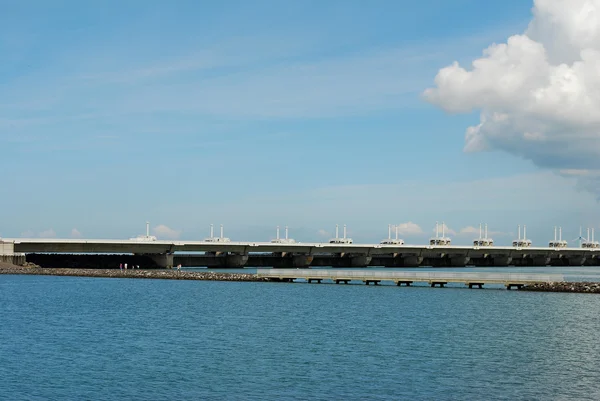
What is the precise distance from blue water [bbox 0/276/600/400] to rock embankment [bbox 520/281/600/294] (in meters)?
4.91

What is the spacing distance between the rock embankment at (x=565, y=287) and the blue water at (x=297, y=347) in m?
4.91

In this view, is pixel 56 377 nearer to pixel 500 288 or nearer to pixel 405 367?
pixel 405 367

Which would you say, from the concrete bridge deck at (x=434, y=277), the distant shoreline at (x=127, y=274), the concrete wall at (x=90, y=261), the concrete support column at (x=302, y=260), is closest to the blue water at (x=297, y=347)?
the concrete bridge deck at (x=434, y=277)

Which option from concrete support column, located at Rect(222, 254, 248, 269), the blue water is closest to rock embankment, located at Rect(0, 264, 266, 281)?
the blue water

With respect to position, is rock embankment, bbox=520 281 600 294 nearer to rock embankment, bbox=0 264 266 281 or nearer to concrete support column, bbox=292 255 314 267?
rock embankment, bbox=0 264 266 281

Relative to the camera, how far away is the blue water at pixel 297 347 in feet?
129

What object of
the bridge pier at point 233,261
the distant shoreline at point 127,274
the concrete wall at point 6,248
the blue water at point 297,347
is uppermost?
the concrete wall at point 6,248

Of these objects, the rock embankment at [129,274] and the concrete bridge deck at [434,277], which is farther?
the rock embankment at [129,274]

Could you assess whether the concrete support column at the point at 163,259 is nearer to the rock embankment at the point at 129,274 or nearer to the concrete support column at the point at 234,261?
the concrete support column at the point at 234,261

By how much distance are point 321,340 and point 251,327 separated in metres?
9.56

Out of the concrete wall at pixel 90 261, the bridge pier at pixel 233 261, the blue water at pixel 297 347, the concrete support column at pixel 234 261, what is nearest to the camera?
the blue water at pixel 297 347

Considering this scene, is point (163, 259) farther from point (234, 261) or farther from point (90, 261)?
point (234, 261)

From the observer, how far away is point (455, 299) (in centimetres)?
9419

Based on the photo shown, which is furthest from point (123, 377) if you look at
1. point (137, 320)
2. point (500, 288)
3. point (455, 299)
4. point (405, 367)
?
point (500, 288)
